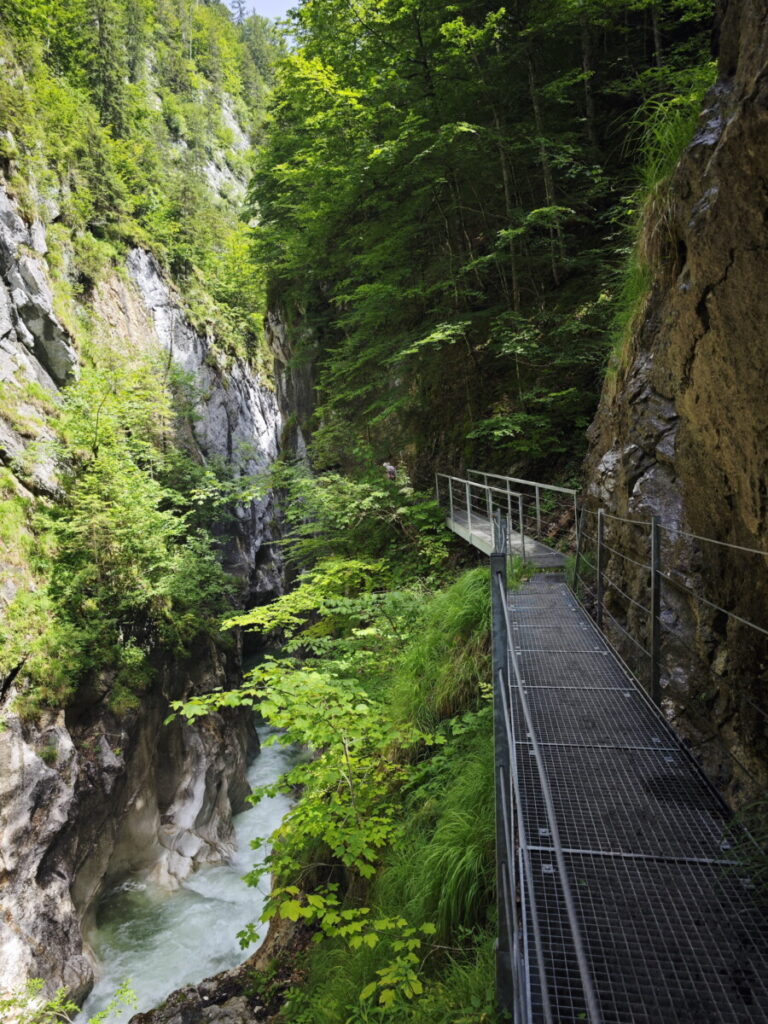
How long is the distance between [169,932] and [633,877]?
1161 centimetres

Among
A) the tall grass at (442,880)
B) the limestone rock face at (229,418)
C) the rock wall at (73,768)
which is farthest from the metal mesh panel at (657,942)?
the limestone rock face at (229,418)

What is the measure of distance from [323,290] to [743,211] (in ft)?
48.0

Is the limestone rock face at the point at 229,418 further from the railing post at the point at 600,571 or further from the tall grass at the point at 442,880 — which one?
the railing post at the point at 600,571

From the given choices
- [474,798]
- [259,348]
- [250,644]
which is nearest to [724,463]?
[474,798]

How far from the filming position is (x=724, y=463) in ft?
10.0

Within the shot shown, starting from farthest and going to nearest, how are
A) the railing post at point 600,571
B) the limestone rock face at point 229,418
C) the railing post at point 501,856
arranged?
the limestone rock face at point 229,418 → the railing post at point 600,571 → the railing post at point 501,856

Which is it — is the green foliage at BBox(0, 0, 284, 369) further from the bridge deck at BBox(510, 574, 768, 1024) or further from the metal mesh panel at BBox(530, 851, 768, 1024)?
the metal mesh panel at BBox(530, 851, 768, 1024)

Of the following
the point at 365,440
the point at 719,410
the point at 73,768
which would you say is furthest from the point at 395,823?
the point at 365,440

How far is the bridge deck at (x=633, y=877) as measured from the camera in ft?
5.76

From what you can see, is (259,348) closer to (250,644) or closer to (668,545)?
(250,644)

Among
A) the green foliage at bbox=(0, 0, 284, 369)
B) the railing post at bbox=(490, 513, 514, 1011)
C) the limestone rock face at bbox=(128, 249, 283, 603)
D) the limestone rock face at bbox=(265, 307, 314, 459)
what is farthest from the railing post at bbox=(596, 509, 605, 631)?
the limestone rock face at bbox=(128, 249, 283, 603)

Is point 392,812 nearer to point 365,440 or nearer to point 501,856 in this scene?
point 501,856

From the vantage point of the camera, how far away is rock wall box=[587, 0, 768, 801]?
2.62m

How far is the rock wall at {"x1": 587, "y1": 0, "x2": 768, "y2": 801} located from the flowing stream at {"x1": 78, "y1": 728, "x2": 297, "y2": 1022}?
22.5 feet
